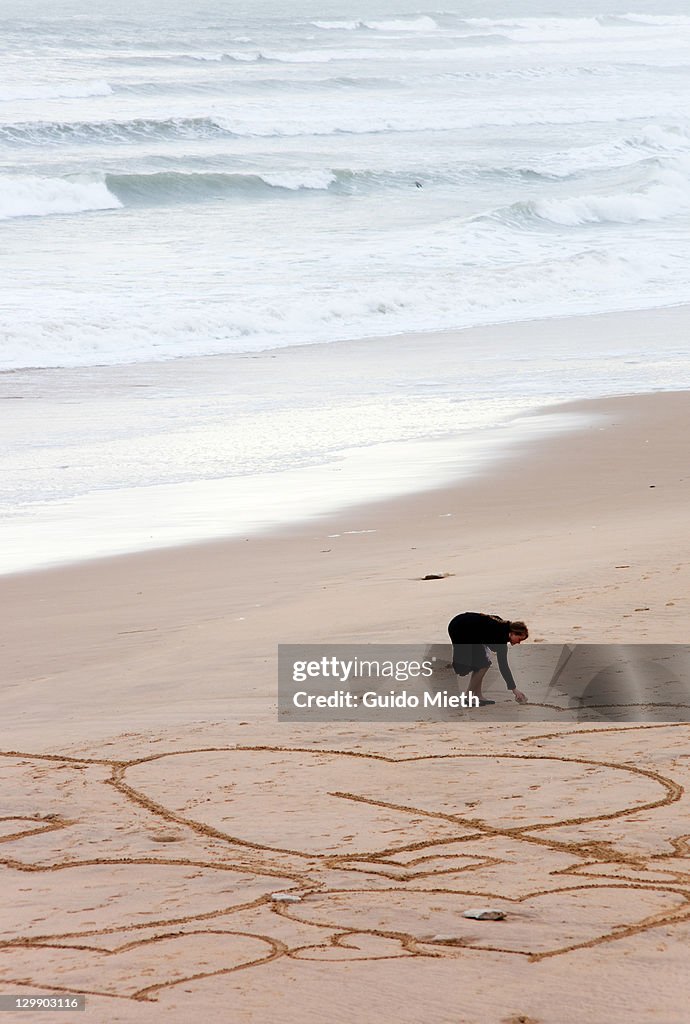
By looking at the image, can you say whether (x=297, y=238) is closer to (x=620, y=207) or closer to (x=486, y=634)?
(x=620, y=207)

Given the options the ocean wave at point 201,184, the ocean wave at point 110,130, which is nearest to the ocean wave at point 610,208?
the ocean wave at point 201,184

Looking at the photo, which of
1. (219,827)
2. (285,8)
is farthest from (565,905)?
(285,8)

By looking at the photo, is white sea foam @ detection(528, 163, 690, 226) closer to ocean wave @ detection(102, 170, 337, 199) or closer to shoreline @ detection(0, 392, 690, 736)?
ocean wave @ detection(102, 170, 337, 199)

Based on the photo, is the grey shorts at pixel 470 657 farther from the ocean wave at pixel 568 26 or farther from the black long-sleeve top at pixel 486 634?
the ocean wave at pixel 568 26

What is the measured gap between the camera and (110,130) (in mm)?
39219

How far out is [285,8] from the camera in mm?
79125

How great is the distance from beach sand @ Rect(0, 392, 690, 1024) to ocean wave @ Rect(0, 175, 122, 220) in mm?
23644

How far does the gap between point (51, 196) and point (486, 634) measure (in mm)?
27682

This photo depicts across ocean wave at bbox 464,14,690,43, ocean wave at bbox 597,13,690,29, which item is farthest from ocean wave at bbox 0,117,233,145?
ocean wave at bbox 597,13,690,29

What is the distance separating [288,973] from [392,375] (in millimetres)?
12005

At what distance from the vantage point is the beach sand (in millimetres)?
3326

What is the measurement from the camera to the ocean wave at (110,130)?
38000 millimetres

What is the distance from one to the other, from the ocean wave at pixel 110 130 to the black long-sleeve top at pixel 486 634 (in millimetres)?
34757

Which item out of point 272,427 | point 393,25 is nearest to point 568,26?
point 393,25
